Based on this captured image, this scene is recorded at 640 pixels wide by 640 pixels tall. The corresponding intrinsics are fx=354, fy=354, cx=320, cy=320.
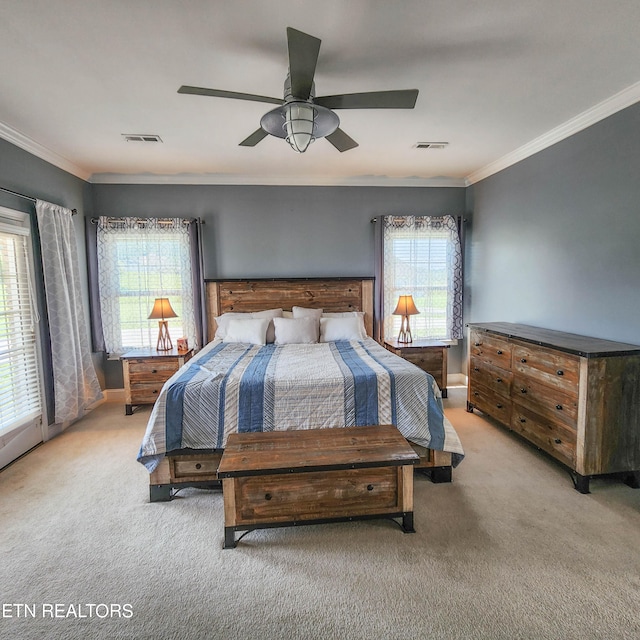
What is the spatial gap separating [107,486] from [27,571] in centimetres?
76

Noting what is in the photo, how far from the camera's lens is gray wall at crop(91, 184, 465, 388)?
14.4ft

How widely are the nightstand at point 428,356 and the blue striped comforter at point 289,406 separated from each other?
1.57 m

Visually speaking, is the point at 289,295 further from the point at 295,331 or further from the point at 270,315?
the point at 295,331

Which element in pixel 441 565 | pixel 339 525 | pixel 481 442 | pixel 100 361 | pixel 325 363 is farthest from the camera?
pixel 100 361

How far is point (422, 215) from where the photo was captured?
4.66 m

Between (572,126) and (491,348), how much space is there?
1985 mm

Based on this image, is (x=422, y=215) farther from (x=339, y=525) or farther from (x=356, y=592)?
(x=356, y=592)

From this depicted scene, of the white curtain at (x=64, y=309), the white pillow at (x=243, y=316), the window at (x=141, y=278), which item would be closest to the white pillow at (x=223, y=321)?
the white pillow at (x=243, y=316)

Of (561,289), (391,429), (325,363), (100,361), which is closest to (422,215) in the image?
(561,289)

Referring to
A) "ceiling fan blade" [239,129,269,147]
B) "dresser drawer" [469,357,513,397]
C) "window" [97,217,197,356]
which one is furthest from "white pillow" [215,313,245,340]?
"dresser drawer" [469,357,513,397]

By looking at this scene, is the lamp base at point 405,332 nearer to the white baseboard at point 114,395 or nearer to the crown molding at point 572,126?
the crown molding at point 572,126

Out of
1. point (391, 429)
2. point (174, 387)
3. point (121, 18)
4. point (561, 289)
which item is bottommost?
point (391, 429)

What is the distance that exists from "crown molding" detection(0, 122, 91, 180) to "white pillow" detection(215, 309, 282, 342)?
223cm

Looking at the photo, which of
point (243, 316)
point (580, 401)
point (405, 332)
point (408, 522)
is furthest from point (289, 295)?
point (580, 401)
